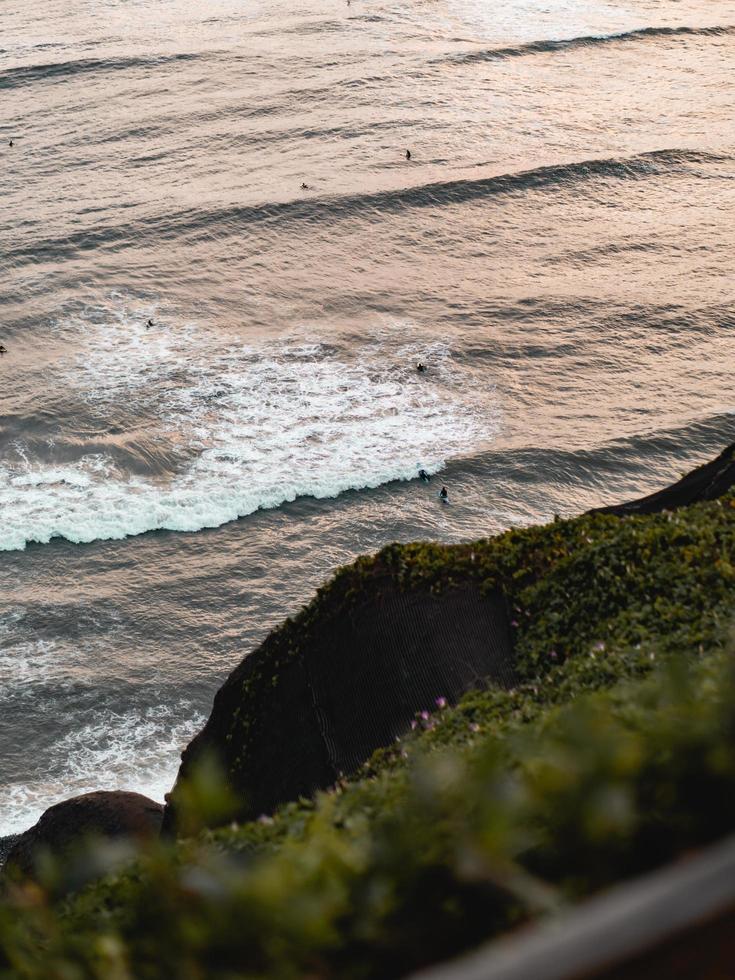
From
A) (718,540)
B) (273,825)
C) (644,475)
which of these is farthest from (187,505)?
(273,825)

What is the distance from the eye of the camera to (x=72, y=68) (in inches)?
2195

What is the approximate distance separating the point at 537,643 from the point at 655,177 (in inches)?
1417

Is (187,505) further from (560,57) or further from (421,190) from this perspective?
(560,57)

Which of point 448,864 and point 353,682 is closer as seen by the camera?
point 448,864

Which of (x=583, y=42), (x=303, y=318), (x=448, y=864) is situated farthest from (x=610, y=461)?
(x=583, y=42)

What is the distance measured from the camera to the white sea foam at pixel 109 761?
18.0 m

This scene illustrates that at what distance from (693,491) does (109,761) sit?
11.0 meters

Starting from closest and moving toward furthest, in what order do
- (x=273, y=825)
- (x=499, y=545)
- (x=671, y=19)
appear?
(x=273, y=825) < (x=499, y=545) < (x=671, y=19)

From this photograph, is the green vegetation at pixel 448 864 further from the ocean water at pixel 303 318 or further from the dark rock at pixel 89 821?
the ocean water at pixel 303 318

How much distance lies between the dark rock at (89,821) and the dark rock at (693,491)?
6869 millimetres

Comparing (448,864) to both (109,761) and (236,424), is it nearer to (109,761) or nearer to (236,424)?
(109,761)

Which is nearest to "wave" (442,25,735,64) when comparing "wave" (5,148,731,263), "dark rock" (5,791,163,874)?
"wave" (5,148,731,263)

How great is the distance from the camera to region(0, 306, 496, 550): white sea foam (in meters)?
25.9

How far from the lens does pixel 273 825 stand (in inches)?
277
